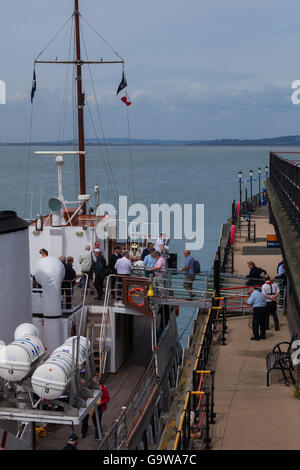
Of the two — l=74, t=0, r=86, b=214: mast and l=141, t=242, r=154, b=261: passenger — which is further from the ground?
l=74, t=0, r=86, b=214: mast

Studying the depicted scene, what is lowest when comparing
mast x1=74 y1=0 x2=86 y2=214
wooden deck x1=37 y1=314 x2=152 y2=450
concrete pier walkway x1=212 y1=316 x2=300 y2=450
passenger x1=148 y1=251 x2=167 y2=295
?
wooden deck x1=37 y1=314 x2=152 y2=450

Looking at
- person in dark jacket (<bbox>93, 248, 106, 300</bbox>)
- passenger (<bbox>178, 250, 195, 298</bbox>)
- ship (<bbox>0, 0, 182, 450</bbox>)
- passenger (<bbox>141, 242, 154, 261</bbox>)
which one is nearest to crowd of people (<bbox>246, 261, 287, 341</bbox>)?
passenger (<bbox>178, 250, 195, 298</bbox>)

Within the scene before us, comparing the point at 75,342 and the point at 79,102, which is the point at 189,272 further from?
the point at 79,102

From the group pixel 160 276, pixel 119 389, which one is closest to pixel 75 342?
pixel 119 389

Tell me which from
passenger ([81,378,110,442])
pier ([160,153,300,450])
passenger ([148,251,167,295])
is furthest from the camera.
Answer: passenger ([148,251,167,295])

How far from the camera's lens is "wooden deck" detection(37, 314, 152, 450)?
49.5 feet

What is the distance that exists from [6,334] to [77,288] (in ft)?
21.8

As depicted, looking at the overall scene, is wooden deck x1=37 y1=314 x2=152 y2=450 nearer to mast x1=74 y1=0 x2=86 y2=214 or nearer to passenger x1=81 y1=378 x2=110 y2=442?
passenger x1=81 y1=378 x2=110 y2=442

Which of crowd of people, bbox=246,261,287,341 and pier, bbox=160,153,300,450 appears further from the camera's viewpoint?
crowd of people, bbox=246,261,287,341

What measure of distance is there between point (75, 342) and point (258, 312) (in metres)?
5.81

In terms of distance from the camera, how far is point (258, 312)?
653 inches

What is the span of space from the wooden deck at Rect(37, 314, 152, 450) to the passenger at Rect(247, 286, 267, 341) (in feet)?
13.3

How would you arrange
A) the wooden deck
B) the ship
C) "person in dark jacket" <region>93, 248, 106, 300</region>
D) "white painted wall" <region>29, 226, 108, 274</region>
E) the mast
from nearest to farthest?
the ship → the wooden deck → "person in dark jacket" <region>93, 248, 106, 300</region> → "white painted wall" <region>29, 226, 108, 274</region> → the mast
